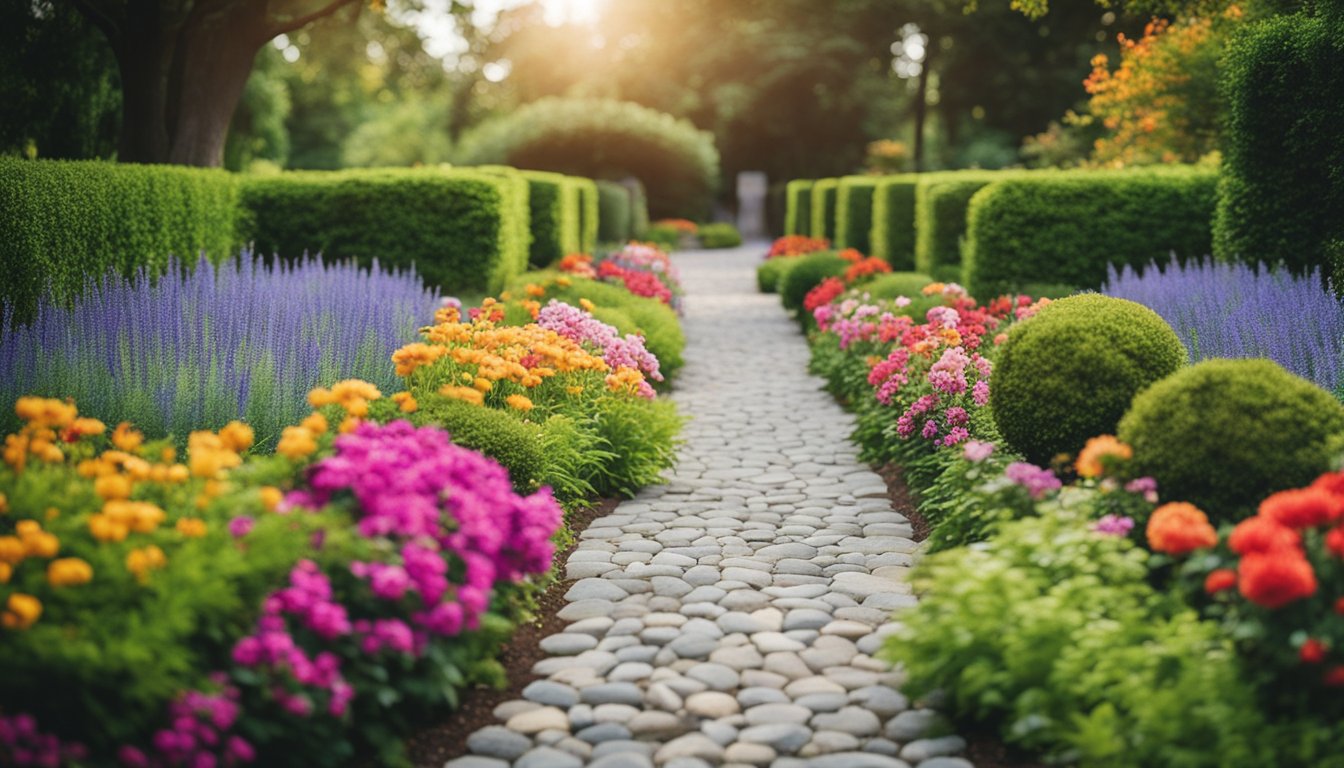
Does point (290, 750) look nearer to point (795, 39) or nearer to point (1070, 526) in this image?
point (1070, 526)

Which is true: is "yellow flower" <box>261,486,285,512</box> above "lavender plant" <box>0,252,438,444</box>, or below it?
below

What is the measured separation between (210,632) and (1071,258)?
997 cm

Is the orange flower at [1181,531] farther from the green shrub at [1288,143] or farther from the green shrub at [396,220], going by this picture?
the green shrub at [396,220]

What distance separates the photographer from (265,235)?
12.2 m

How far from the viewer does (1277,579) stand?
2.93m

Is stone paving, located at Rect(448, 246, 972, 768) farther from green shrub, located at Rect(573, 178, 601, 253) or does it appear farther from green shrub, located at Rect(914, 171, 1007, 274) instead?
green shrub, located at Rect(573, 178, 601, 253)

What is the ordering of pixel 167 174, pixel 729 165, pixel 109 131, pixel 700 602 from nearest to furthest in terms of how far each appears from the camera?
1. pixel 700 602
2. pixel 167 174
3. pixel 109 131
4. pixel 729 165

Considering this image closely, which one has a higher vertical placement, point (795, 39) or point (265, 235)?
point (795, 39)

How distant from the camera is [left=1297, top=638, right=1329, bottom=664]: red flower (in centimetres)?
286

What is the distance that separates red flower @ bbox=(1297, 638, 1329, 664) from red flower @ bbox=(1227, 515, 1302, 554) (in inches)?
10.6

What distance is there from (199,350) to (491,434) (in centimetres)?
213

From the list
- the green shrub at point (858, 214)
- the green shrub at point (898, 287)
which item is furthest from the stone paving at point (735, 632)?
the green shrub at point (858, 214)

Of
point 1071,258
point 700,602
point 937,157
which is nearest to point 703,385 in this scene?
point 1071,258

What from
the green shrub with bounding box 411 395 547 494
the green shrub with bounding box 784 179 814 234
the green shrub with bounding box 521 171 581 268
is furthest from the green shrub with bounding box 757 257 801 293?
the green shrub with bounding box 411 395 547 494
